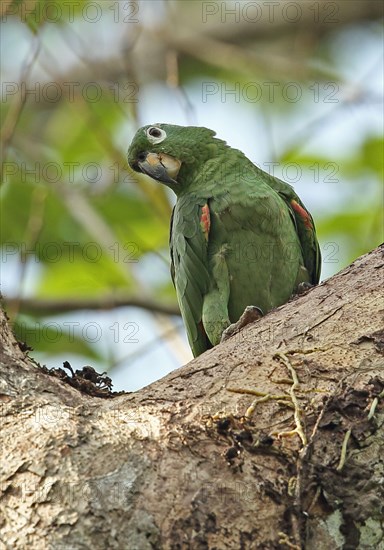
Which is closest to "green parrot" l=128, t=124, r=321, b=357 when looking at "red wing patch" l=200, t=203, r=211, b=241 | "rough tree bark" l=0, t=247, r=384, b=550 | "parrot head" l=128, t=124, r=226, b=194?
"red wing patch" l=200, t=203, r=211, b=241

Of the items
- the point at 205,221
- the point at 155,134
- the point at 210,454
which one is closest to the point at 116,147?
the point at 155,134

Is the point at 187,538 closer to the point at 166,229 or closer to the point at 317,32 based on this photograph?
the point at 166,229

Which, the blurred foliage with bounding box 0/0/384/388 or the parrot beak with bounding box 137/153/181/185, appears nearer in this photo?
the parrot beak with bounding box 137/153/181/185

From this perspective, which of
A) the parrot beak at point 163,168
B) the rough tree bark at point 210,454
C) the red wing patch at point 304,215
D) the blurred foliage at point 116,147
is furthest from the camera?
the blurred foliage at point 116,147

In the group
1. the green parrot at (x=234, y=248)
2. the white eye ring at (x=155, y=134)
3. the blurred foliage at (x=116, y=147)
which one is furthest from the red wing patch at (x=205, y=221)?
the blurred foliage at (x=116, y=147)

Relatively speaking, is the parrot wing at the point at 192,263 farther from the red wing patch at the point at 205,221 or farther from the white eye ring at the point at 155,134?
the white eye ring at the point at 155,134

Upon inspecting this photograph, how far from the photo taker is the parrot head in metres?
5.98

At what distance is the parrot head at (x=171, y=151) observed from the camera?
598cm

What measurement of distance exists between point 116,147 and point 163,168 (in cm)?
201

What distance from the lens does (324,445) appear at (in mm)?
3062

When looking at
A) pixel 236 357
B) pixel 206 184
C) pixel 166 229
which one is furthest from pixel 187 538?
pixel 166 229

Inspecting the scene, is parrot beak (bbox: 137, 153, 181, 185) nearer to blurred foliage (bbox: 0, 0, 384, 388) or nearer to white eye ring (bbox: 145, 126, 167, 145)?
white eye ring (bbox: 145, 126, 167, 145)

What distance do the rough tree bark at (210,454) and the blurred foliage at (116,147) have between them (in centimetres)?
341

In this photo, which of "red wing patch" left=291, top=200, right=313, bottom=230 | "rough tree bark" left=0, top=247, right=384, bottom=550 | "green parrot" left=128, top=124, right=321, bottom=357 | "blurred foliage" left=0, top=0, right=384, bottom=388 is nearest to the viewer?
"rough tree bark" left=0, top=247, right=384, bottom=550
